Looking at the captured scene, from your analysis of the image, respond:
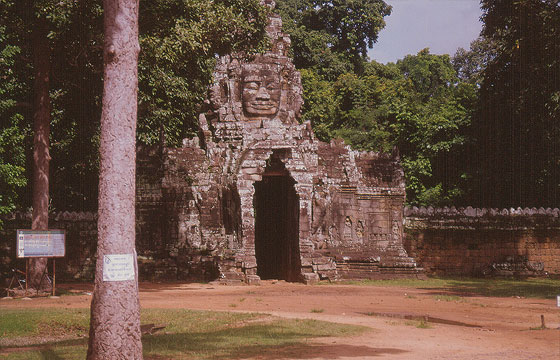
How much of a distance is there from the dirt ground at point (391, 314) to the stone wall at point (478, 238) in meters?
6.26

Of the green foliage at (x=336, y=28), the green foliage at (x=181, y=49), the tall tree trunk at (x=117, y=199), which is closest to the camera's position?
the tall tree trunk at (x=117, y=199)

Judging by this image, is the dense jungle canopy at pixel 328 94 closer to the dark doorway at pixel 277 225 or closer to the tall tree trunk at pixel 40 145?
the tall tree trunk at pixel 40 145

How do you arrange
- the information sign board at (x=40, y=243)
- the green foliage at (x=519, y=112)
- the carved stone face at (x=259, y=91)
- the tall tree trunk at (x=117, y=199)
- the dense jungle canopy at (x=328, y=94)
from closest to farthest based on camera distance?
the tall tree trunk at (x=117, y=199), the information sign board at (x=40, y=243), the dense jungle canopy at (x=328, y=94), the carved stone face at (x=259, y=91), the green foliage at (x=519, y=112)

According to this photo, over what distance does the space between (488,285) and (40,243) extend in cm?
1325

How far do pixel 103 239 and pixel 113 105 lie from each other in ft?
5.35

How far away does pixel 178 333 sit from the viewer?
37.7 ft

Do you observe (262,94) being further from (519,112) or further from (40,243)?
(519,112)

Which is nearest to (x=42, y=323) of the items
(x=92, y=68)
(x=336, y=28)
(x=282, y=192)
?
(x=92, y=68)

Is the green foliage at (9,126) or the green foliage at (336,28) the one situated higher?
the green foliage at (336,28)

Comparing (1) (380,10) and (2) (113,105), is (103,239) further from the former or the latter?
(1) (380,10)

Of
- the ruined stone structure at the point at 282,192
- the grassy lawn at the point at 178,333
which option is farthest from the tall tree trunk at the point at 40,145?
the ruined stone structure at the point at 282,192

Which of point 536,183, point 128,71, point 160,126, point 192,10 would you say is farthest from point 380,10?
point 128,71

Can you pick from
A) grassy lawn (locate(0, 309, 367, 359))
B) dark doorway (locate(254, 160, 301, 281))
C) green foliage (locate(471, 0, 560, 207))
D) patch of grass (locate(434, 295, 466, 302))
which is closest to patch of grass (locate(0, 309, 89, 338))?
grassy lawn (locate(0, 309, 367, 359))

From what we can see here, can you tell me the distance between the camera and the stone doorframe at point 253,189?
2111cm
